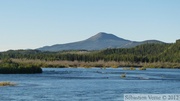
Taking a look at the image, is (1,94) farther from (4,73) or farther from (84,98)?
(4,73)

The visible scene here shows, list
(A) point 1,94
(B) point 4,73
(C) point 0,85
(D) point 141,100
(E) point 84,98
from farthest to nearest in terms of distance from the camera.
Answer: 1. (B) point 4,73
2. (C) point 0,85
3. (A) point 1,94
4. (E) point 84,98
5. (D) point 141,100

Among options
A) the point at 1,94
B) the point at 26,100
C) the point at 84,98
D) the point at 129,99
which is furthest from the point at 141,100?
the point at 1,94

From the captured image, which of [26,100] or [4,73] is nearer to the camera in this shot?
[26,100]

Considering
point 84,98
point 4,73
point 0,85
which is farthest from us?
point 4,73

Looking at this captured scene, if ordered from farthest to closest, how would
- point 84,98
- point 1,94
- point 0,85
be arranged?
point 0,85, point 1,94, point 84,98

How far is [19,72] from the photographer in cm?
13362

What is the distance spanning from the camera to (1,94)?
64625 millimetres

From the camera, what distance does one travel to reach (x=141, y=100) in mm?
55719

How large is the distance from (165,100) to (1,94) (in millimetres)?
22184

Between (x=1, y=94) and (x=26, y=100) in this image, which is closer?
(x=26, y=100)

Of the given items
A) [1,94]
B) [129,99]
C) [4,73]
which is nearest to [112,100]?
[129,99]

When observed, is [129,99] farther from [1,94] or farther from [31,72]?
[31,72]

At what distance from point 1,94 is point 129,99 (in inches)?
699

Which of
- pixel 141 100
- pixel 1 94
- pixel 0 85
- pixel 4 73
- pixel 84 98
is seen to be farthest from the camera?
pixel 4 73
